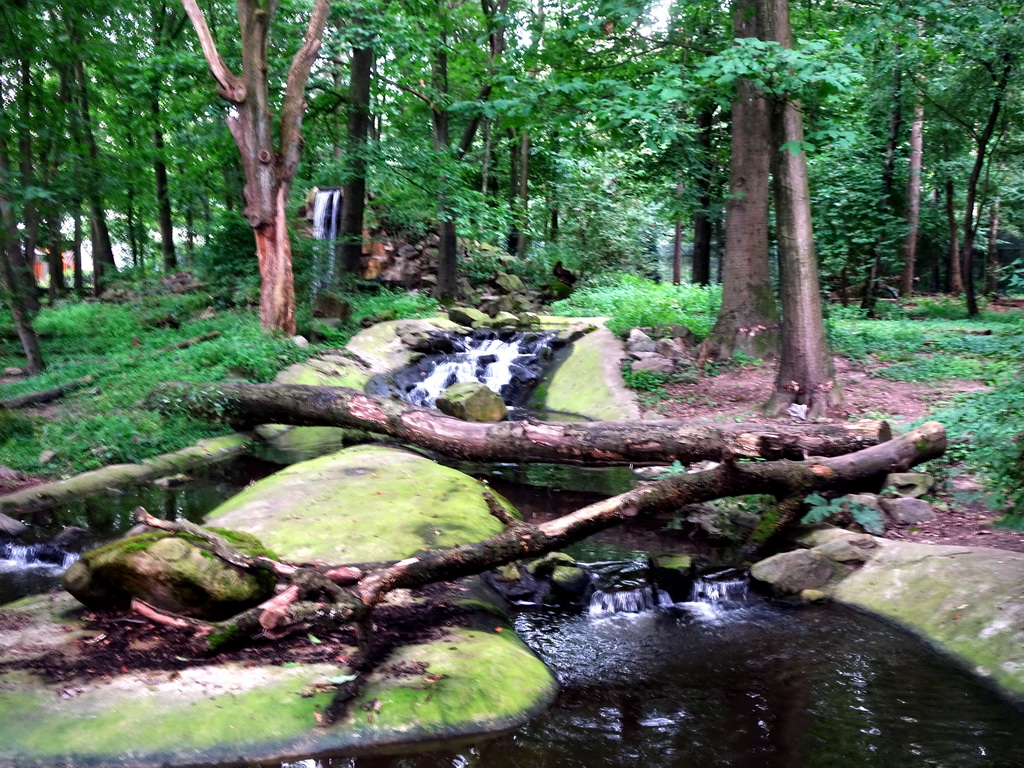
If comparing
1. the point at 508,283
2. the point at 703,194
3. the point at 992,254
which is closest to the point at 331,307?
the point at 508,283

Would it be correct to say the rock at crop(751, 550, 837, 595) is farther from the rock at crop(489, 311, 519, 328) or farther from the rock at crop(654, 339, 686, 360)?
the rock at crop(489, 311, 519, 328)

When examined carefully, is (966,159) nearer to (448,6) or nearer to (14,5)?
(448,6)

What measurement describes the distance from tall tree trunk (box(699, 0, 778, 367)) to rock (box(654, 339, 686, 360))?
2.46 feet

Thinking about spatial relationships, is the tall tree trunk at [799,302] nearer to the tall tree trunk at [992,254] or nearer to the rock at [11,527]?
the rock at [11,527]

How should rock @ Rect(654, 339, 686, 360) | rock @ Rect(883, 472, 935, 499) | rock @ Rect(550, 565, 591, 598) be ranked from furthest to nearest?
rock @ Rect(654, 339, 686, 360)
rock @ Rect(883, 472, 935, 499)
rock @ Rect(550, 565, 591, 598)

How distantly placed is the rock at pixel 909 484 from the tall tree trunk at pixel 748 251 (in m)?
4.95

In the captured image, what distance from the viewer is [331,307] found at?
52.6 ft

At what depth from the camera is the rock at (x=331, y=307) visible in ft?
52.6

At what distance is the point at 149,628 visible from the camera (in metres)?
4.18

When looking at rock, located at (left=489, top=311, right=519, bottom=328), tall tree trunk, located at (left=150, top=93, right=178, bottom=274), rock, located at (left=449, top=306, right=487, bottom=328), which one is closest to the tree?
rock, located at (left=449, top=306, right=487, bottom=328)

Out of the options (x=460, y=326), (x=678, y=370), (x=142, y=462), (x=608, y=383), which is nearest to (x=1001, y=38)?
(x=678, y=370)

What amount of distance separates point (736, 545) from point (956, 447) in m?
2.70

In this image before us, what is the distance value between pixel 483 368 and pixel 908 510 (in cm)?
893

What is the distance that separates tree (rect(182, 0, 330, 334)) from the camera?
12148 millimetres
